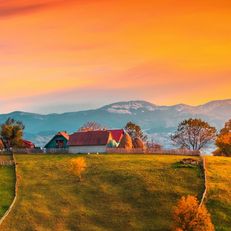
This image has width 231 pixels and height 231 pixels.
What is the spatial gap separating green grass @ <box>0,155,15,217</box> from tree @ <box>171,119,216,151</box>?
214ft

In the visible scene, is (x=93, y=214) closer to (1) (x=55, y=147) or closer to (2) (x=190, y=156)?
(2) (x=190, y=156)

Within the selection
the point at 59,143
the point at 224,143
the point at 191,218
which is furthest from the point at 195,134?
the point at 191,218

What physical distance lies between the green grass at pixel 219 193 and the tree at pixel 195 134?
39097mm

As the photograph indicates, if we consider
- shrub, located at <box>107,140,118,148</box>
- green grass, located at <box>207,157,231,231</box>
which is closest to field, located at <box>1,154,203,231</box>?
green grass, located at <box>207,157,231,231</box>

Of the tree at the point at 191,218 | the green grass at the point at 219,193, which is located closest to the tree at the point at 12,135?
the green grass at the point at 219,193

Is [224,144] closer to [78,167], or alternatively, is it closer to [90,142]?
[90,142]

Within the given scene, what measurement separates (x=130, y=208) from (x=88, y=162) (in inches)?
1127

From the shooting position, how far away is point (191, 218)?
77500 mm

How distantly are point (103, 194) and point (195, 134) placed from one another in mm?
69102

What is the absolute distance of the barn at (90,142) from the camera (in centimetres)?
13125

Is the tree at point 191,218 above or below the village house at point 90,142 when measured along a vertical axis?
below

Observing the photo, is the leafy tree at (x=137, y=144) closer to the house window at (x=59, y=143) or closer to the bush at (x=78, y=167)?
the house window at (x=59, y=143)

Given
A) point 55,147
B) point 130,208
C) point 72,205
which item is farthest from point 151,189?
point 55,147

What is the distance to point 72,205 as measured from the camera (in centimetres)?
9338
